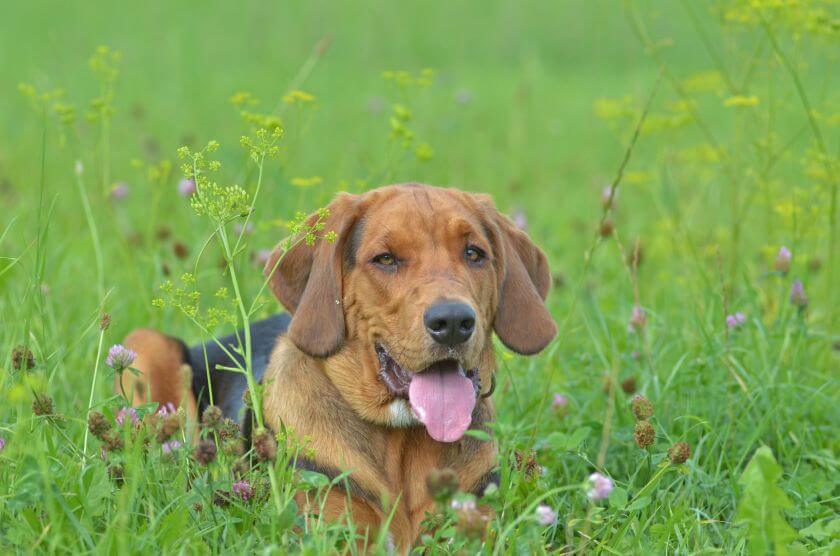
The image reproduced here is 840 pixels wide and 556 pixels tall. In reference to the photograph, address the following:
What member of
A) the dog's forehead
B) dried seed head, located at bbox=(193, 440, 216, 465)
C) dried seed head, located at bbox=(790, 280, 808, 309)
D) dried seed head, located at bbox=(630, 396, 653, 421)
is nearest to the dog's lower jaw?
the dog's forehead

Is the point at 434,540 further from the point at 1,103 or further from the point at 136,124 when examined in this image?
the point at 1,103

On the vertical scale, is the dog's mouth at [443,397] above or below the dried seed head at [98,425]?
below

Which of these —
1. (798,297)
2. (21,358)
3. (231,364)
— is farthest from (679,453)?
(231,364)

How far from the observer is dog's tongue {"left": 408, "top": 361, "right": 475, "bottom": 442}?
3525 millimetres

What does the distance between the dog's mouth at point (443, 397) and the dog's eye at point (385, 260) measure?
344mm

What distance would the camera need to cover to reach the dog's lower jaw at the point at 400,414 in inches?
147

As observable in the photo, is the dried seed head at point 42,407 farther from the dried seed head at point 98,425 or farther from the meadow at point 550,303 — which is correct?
the dried seed head at point 98,425

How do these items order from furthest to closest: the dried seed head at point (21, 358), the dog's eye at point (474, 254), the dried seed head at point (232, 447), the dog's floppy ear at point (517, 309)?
the dog's floppy ear at point (517, 309)
the dog's eye at point (474, 254)
the dried seed head at point (21, 358)
the dried seed head at point (232, 447)

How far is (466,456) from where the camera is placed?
12.4ft

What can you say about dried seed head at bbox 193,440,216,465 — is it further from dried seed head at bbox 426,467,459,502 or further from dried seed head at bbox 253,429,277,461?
dried seed head at bbox 426,467,459,502

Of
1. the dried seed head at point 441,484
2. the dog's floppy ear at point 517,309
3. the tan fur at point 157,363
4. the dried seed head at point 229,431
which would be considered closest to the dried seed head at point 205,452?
the dried seed head at point 229,431

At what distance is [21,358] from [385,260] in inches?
47.4

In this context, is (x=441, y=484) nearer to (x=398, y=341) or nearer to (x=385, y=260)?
(x=398, y=341)

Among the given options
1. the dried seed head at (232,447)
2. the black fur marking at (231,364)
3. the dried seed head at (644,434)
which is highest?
the dried seed head at (232,447)
